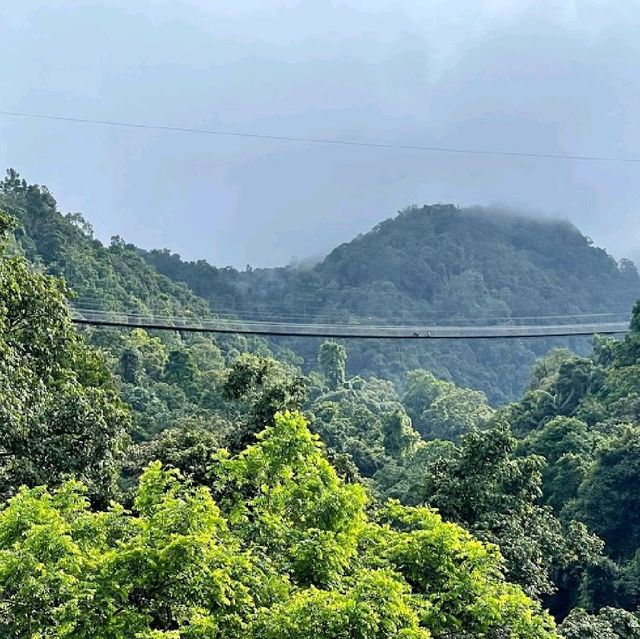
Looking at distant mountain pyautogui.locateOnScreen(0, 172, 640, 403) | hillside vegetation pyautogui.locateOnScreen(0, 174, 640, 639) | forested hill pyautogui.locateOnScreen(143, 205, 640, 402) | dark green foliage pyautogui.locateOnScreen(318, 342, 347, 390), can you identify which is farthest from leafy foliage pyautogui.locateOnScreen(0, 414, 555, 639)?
forested hill pyautogui.locateOnScreen(143, 205, 640, 402)

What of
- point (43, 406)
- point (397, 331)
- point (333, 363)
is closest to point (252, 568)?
point (43, 406)

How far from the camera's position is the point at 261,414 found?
53.6ft

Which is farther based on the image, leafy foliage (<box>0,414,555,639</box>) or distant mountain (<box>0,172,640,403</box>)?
distant mountain (<box>0,172,640,403</box>)

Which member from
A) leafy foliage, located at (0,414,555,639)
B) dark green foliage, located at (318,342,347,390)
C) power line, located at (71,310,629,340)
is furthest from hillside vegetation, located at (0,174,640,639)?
dark green foliage, located at (318,342,347,390)

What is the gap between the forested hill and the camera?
68.8 m

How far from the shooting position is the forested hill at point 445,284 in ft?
226

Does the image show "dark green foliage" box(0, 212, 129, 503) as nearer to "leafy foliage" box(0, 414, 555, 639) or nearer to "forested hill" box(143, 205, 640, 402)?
"leafy foliage" box(0, 414, 555, 639)

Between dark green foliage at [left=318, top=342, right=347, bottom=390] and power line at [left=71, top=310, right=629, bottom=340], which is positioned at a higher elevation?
power line at [left=71, top=310, right=629, bottom=340]

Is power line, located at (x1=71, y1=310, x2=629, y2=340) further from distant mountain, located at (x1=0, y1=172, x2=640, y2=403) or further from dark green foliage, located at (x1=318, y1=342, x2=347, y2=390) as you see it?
distant mountain, located at (x1=0, y1=172, x2=640, y2=403)

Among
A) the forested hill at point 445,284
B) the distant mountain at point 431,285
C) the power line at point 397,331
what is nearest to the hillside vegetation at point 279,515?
the power line at point 397,331

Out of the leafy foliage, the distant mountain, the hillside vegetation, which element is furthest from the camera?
the distant mountain

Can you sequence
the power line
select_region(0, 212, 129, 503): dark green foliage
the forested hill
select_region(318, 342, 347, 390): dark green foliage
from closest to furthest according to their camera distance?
select_region(0, 212, 129, 503): dark green foliage, the power line, select_region(318, 342, 347, 390): dark green foliage, the forested hill

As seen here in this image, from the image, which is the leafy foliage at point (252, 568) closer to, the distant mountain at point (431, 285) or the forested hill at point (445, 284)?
the distant mountain at point (431, 285)

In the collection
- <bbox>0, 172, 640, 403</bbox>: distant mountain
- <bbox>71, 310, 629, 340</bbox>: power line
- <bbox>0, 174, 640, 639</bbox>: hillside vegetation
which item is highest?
<bbox>0, 172, 640, 403</bbox>: distant mountain
